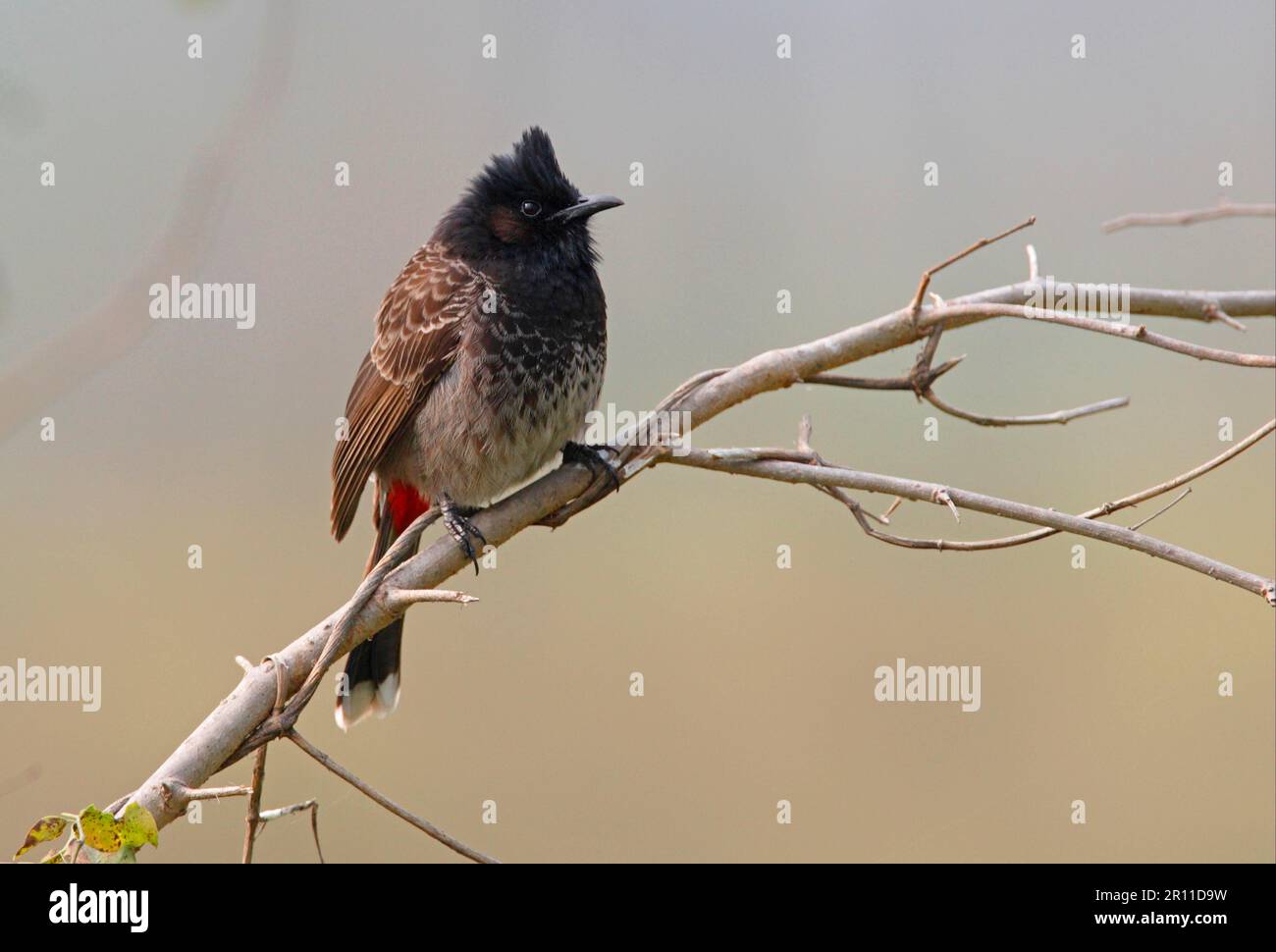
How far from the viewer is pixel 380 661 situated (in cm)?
344

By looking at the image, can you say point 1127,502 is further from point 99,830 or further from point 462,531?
point 99,830

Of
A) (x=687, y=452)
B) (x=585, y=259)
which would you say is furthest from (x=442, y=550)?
(x=585, y=259)

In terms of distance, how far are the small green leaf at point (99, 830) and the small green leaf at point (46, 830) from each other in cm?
7

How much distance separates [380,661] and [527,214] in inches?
51.8

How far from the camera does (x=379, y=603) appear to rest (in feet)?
6.58

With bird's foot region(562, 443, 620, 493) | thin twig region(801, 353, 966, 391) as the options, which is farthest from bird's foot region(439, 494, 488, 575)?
thin twig region(801, 353, 966, 391)

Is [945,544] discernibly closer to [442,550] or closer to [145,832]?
[442,550]

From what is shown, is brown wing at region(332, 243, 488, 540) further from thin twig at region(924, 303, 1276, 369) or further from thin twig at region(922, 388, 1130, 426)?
thin twig at region(924, 303, 1276, 369)

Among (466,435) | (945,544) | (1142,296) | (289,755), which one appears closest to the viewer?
(945,544)

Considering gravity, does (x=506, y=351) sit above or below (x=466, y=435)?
above

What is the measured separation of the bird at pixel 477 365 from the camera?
3.12 meters

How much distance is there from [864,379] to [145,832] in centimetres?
150

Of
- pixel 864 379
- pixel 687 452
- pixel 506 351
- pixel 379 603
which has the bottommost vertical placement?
pixel 379 603

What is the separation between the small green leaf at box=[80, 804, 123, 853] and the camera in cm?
151
